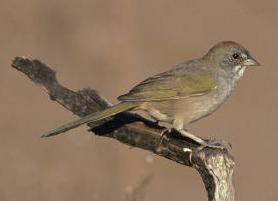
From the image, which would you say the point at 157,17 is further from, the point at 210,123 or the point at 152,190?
the point at 152,190

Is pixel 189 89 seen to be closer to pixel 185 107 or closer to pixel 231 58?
pixel 185 107

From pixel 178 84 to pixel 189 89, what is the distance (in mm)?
108

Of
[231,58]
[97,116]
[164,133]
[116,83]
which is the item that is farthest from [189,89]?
[116,83]

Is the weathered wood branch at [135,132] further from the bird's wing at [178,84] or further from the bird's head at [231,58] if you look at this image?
the bird's head at [231,58]

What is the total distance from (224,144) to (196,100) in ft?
3.54

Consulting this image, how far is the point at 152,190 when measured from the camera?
1414 cm

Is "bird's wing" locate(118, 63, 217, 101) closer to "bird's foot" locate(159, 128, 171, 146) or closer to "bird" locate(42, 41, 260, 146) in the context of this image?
"bird" locate(42, 41, 260, 146)

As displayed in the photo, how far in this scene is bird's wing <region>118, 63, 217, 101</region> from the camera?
8898 millimetres

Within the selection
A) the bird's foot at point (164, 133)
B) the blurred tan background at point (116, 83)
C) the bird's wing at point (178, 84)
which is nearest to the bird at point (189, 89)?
the bird's wing at point (178, 84)

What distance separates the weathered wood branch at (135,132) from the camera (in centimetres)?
754

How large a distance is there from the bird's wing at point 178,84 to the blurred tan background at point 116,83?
6.62ft

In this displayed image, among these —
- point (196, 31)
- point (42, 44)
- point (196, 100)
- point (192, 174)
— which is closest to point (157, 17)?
point (196, 31)

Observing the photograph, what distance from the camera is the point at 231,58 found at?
30.8 ft

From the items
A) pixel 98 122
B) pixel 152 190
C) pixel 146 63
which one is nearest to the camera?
pixel 98 122
